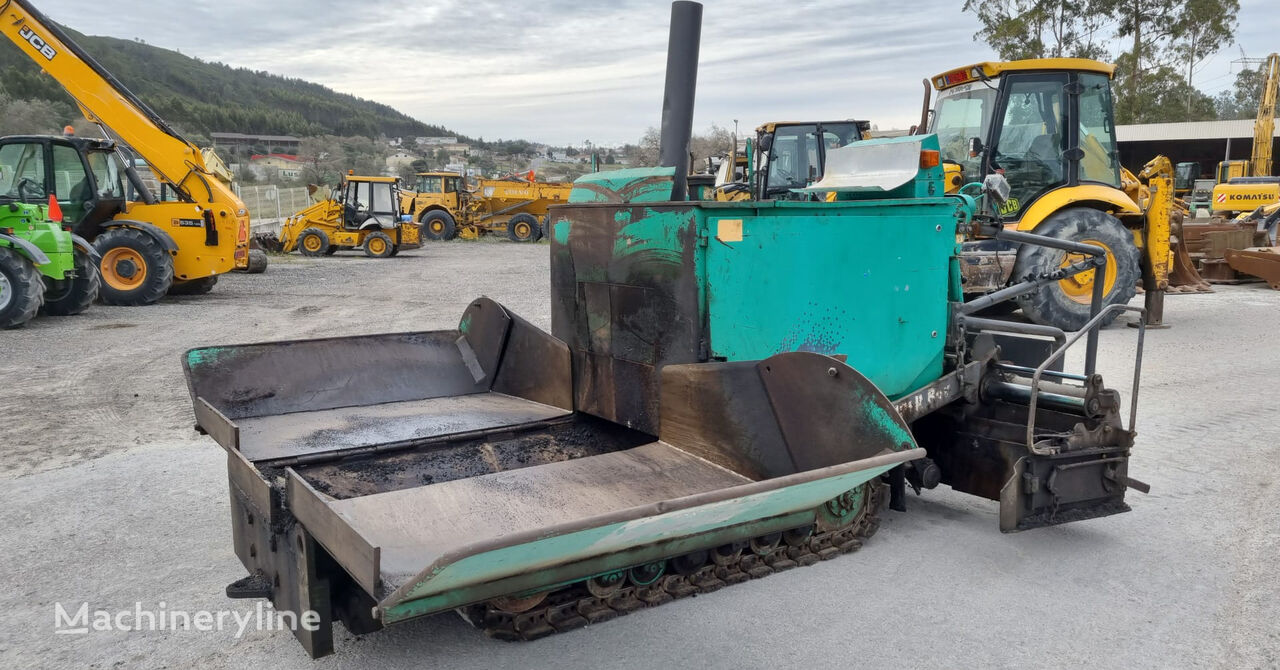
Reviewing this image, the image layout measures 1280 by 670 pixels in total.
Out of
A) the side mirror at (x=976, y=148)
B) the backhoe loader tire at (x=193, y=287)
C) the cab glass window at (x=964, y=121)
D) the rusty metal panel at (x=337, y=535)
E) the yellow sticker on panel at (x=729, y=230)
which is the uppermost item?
the cab glass window at (x=964, y=121)

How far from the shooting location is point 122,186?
542 inches

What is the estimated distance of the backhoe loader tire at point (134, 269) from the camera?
1303 cm

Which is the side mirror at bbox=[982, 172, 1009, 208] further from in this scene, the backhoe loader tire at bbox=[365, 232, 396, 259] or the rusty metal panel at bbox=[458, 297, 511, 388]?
the backhoe loader tire at bbox=[365, 232, 396, 259]

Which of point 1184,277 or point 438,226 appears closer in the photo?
point 1184,277

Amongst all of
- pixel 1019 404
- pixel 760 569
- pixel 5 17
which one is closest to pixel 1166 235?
pixel 1019 404

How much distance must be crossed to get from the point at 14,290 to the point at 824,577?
10471 mm

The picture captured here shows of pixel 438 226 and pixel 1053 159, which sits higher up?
pixel 1053 159

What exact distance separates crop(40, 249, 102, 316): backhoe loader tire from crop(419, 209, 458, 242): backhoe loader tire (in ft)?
61.2

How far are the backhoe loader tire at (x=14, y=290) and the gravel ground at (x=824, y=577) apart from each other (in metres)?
3.79

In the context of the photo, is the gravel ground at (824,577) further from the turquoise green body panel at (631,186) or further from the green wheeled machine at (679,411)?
the turquoise green body panel at (631,186)

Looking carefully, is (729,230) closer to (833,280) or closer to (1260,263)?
(833,280)

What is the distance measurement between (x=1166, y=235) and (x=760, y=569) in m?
9.09

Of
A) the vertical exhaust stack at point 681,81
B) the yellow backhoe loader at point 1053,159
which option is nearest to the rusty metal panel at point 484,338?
the vertical exhaust stack at point 681,81

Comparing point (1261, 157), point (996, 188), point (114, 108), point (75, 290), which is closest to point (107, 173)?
point (114, 108)
